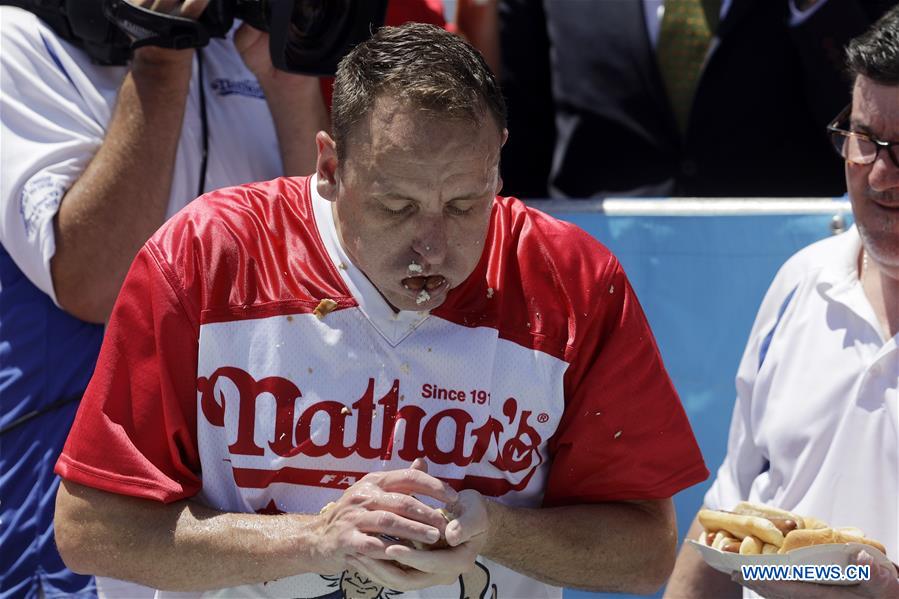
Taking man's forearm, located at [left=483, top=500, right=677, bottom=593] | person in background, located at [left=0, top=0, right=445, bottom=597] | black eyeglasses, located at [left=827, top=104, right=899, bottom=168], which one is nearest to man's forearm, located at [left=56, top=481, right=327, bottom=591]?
man's forearm, located at [left=483, top=500, right=677, bottom=593]

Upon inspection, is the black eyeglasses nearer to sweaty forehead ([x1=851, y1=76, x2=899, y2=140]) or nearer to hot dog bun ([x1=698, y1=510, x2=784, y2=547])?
sweaty forehead ([x1=851, y1=76, x2=899, y2=140])

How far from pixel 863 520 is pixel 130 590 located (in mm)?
1487

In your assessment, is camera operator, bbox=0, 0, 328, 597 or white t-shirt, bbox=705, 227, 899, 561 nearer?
white t-shirt, bbox=705, 227, 899, 561

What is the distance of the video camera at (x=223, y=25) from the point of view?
2.71 metres

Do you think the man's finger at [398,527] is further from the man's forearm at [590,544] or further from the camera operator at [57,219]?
Result: the camera operator at [57,219]

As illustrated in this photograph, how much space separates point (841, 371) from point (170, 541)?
141 cm

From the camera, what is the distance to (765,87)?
361 cm

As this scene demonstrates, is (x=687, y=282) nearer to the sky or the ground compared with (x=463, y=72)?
nearer to the ground

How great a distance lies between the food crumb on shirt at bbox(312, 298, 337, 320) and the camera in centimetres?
223

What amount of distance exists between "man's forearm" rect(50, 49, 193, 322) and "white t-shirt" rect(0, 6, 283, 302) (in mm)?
38

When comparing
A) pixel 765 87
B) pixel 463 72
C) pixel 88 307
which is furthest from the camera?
pixel 765 87

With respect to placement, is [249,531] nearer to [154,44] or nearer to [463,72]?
[463,72]

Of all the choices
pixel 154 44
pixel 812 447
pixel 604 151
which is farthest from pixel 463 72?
pixel 604 151

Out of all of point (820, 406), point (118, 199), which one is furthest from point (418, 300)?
point (820, 406)
